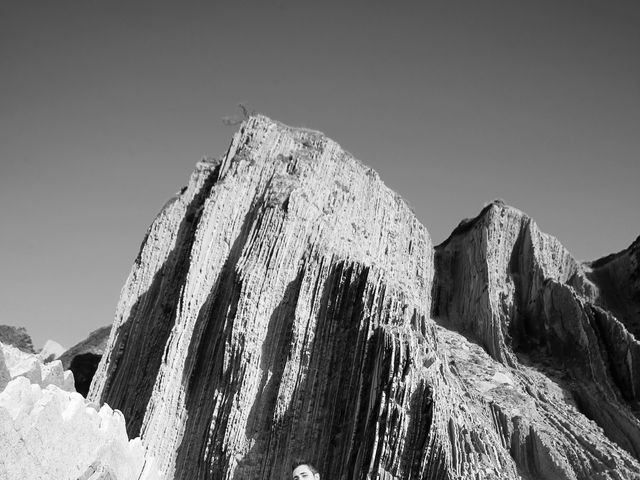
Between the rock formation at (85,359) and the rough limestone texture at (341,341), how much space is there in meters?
7.79

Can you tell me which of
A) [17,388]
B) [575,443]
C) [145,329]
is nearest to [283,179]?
[145,329]

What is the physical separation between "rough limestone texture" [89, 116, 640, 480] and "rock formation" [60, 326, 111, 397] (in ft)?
25.6

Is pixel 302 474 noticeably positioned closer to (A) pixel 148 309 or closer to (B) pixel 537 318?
(A) pixel 148 309

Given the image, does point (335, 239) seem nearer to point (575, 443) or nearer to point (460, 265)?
point (460, 265)

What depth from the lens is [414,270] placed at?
30.0m

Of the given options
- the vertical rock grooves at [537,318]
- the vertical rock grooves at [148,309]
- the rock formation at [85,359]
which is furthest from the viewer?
the rock formation at [85,359]

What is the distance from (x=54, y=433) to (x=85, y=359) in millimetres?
25237

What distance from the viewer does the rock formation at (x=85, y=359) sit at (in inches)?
1235

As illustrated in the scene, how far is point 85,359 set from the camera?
109ft

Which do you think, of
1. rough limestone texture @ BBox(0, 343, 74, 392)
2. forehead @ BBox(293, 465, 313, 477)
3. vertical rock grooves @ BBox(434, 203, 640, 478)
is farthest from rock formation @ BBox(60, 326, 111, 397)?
forehead @ BBox(293, 465, 313, 477)

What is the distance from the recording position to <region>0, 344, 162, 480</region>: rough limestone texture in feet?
28.7

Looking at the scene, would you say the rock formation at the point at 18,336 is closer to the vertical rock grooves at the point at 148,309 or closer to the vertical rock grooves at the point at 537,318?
the vertical rock grooves at the point at 148,309

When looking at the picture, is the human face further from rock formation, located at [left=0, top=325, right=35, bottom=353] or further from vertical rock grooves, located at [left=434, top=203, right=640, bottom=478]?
rock formation, located at [left=0, top=325, right=35, bottom=353]

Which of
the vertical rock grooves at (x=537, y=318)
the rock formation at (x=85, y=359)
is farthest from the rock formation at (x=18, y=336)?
the vertical rock grooves at (x=537, y=318)
